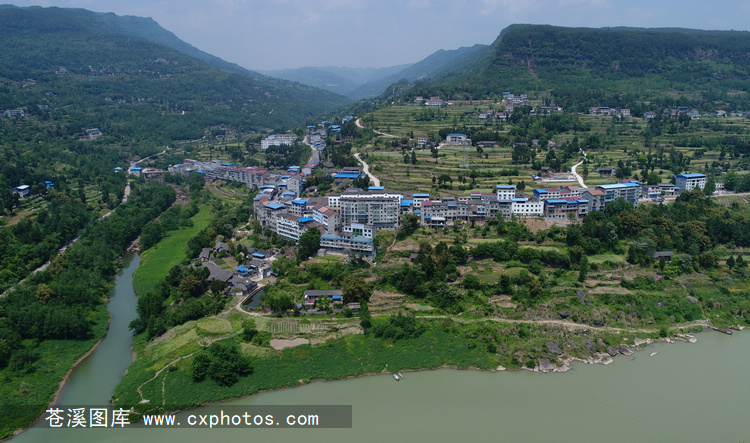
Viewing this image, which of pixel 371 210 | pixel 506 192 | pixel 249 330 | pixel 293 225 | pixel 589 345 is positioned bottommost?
pixel 589 345

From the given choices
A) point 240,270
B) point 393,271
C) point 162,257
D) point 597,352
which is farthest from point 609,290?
point 162,257

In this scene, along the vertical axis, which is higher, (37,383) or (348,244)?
(348,244)

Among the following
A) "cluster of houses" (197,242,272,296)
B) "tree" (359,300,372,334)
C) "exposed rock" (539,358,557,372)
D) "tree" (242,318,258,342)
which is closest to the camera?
"exposed rock" (539,358,557,372)

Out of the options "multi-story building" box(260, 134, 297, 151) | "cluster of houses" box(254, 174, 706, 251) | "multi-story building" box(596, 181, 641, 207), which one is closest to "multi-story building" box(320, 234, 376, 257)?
"cluster of houses" box(254, 174, 706, 251)

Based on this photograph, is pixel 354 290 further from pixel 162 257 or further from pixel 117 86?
pixel 117 86

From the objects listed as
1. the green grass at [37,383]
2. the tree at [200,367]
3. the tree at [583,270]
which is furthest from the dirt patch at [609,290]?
the green grass at [37,383]

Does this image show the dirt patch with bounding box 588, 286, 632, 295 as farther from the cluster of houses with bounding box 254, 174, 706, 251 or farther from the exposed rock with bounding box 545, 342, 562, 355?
the cluster of houses with bounding box 254, 174, 706, 251

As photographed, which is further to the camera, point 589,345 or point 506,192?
point 506,192
